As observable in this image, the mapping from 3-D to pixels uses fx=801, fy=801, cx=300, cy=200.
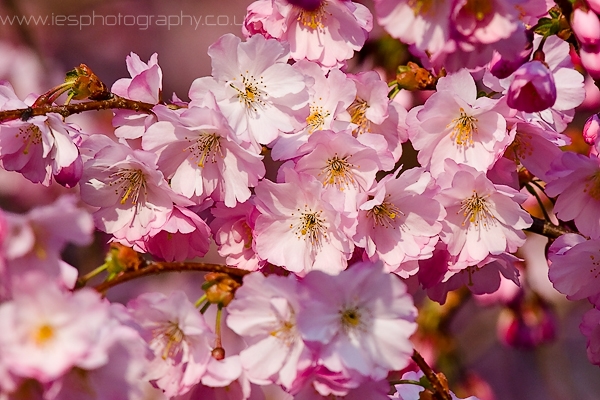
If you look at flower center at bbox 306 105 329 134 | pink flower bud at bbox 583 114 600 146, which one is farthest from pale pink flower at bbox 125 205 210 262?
pink flower bud at bbox 583 114 600 146

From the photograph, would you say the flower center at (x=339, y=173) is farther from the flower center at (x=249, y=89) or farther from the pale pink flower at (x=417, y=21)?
the pale pink flower at (x=417, y=21)

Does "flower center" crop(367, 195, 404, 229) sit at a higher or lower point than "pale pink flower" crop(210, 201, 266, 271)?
higher

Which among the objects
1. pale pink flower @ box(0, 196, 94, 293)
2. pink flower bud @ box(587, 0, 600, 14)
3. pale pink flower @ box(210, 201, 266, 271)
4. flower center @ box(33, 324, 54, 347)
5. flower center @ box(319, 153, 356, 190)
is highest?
pink flower bud @ box(587, 0, 600, 14)

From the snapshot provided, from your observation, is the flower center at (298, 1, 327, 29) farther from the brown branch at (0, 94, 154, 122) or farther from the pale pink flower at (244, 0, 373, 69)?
the brown branch at (0, 94, 154, 122)

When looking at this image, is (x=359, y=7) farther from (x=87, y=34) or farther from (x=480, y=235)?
(x=87, y=34)

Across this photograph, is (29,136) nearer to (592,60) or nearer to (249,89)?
(249,89)

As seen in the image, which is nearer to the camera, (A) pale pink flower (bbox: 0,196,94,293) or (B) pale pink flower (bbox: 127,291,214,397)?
(A) pale pink flower (bbox: 0,196,94,293)

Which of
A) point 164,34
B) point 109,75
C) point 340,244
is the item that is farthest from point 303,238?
point 164,34
